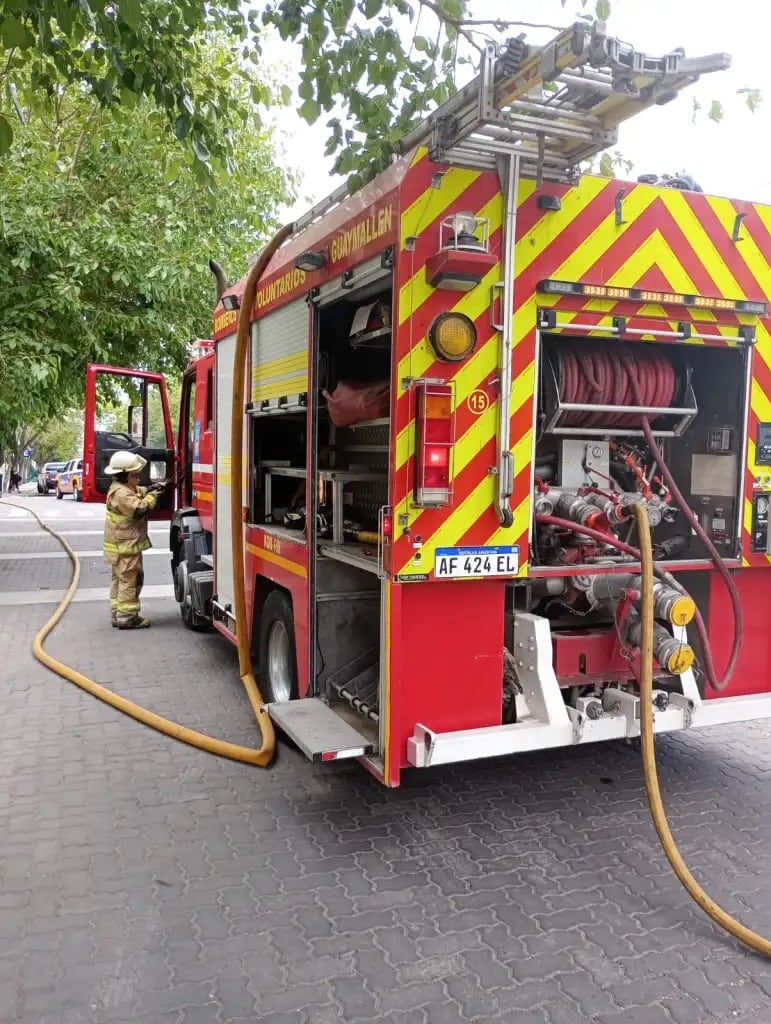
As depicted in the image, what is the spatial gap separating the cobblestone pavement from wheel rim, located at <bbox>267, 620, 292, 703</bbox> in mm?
341

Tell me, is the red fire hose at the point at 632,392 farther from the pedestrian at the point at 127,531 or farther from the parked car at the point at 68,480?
the parked car at the point at 68,480

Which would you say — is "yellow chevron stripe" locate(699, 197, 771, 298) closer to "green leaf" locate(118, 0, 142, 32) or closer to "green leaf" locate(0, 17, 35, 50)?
"green leaf" locate(118, 0, 142, 32)

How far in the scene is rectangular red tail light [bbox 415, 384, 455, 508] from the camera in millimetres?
3326

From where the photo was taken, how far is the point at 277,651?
5.26 meters

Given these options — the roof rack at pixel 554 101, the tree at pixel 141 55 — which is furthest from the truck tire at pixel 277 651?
the roof rack at pixel 554 101

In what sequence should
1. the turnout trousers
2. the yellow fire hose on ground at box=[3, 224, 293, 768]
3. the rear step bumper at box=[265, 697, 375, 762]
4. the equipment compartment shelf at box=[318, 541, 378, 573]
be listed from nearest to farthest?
the rear step bumper at box=[265, 697, 375, 762] < the equipment compartment shelf at box=[318, 541, 378, 573] < the yellow fire hose on ground at box=[3, 224, 293, 768] < the turnout trousers

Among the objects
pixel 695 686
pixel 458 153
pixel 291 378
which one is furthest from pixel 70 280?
pixel 695 686

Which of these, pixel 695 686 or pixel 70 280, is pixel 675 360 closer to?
pixel 695 686

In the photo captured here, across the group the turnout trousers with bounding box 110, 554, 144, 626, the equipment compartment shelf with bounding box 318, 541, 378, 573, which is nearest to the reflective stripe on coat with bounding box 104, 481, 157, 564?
the turnout trousers with bounding box 110, 554, 144, 626

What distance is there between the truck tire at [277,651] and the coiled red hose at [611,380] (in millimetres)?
2037

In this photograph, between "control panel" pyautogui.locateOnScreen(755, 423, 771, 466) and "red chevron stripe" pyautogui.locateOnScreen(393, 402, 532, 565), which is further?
"control panel" pyautogui.locateOnScreen(755, 423, 771, 466)

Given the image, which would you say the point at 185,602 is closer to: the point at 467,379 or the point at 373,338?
the point at 373,338

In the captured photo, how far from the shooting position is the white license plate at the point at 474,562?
3447 mm

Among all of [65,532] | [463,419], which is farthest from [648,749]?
[65,532]
